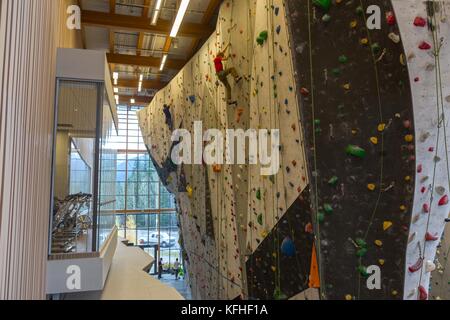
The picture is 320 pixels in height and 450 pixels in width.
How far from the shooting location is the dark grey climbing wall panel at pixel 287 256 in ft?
10.7

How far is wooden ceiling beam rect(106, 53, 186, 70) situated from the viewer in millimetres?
10086

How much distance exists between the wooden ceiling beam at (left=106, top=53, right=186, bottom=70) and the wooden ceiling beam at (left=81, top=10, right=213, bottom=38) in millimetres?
2398

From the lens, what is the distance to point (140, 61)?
1038cm

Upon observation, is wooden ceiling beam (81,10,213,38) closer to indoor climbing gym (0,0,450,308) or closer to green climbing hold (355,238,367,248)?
indoor climbing gym (0,0,450,308)

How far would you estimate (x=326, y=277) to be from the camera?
299 cm

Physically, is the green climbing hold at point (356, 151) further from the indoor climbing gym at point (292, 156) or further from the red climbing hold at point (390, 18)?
the red climbing hold at point (390, 18)

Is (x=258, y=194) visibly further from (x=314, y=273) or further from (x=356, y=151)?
(x=356, y=151)

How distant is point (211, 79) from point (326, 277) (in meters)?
4.25

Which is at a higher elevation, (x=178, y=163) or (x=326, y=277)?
(x=178, y=163)

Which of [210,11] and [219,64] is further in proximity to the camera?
[210,11]

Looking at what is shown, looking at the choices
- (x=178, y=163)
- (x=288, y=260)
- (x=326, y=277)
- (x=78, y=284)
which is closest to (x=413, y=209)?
(x=326, y=277)

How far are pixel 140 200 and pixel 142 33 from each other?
447 inches

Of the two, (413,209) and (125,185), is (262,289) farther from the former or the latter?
(125,185)

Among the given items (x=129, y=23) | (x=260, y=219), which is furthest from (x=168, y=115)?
(x=260, y=219)
